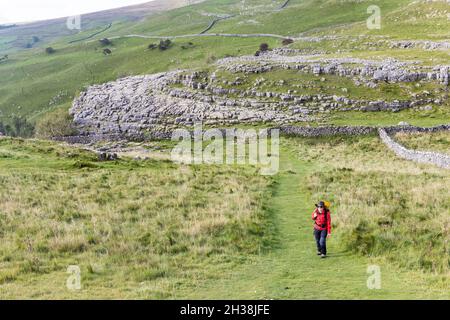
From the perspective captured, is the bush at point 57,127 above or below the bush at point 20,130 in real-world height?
above

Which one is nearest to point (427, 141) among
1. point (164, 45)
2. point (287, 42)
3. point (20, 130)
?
point (287, 42)

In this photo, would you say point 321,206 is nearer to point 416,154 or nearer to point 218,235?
point 218,235

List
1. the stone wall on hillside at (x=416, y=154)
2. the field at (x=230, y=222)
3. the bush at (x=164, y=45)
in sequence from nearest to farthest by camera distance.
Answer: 1. the field at (x=230, y=222)
2. the stone wall on hillside at (x=416, y=154)
3. the bush at (x=164, y=45)

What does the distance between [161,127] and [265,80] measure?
19.8 m

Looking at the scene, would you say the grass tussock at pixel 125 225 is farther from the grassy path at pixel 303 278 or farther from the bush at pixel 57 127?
the bush at pixel 57 127

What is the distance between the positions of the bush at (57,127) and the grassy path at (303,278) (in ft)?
204

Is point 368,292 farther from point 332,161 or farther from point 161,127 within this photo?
point 161,127

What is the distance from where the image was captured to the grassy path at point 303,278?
12047 mm

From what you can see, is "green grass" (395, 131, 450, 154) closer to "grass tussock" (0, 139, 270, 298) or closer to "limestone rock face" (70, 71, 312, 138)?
"limestone rock face" (70, 71, 312, 138)

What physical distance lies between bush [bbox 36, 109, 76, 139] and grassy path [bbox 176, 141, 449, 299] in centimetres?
6215

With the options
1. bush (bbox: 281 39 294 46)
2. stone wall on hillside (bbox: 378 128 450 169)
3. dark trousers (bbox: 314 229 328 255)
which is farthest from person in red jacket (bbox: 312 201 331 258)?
bush (bbox: 281 39 294 46)

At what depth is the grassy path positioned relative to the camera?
39.5 ft

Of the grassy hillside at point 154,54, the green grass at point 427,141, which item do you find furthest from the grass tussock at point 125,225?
the grassy hillside at point 154,54
